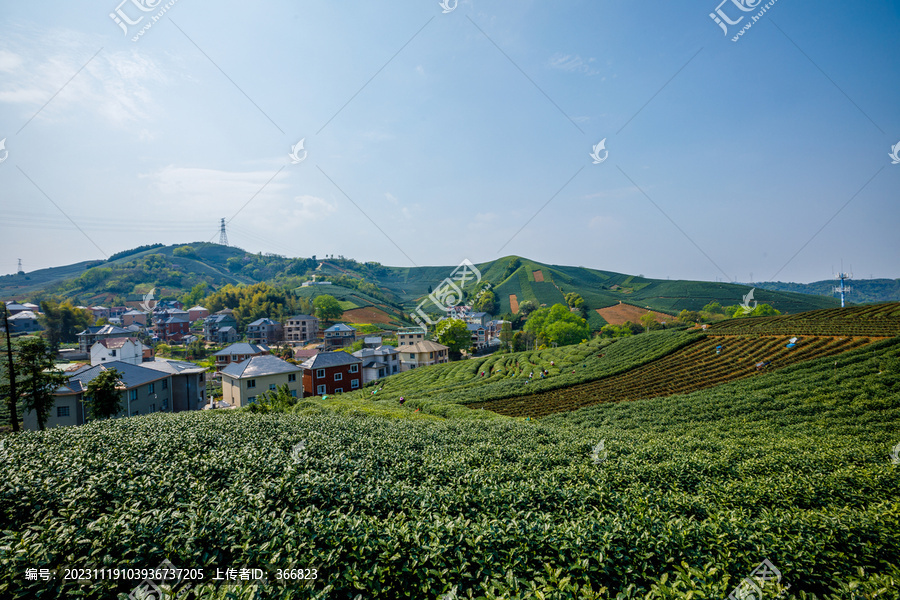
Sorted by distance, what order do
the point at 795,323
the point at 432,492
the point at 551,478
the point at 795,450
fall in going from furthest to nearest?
1. the point at 795,323
2. the point at 795,450
3. the point at 551,478
4. the point at 432,492

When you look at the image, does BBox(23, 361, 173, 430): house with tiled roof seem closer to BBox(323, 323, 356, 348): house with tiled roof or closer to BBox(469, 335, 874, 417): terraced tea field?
BBox(469, 335, 874, 417): terraced tea field

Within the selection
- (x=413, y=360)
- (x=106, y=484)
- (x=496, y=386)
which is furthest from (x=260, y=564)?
(x=413, y=360)

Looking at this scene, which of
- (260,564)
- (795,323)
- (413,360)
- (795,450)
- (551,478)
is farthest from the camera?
(413,360)

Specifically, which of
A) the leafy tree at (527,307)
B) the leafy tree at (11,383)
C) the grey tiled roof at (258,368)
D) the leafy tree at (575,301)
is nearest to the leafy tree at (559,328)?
the leafy tree at (527,307)

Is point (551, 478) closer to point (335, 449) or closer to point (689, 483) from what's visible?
point (689, 483)

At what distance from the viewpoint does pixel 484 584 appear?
121 inches

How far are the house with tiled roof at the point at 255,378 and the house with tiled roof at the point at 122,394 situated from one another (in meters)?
4.54

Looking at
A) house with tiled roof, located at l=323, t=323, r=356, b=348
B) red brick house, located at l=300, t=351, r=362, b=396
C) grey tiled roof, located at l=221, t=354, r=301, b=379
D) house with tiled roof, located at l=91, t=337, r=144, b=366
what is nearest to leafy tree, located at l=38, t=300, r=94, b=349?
house with tiled roof, located at l=91, t=337, r=144, b=366

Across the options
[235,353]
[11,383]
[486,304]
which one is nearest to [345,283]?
[486,304]

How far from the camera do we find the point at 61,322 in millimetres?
68500

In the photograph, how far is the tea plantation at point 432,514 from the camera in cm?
321

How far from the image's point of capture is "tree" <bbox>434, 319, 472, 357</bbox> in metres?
67.9

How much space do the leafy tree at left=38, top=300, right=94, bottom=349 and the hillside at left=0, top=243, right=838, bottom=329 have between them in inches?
1609

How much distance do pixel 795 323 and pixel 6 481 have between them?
4273 centimetres
